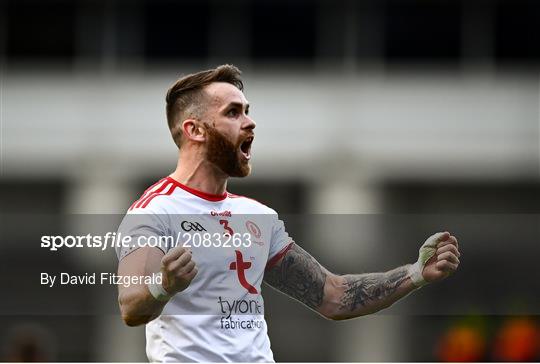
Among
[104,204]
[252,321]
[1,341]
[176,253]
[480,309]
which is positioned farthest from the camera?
[104,204]

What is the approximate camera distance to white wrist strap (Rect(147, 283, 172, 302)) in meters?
4.98

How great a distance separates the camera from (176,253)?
4.86 metres

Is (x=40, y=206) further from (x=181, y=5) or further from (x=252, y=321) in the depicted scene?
(x=252, y=321)

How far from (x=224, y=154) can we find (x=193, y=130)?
178 millimetres

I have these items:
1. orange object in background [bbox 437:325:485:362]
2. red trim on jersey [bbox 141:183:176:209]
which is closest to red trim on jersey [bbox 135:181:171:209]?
red trim on jersey [bbox 141:183:176:209]

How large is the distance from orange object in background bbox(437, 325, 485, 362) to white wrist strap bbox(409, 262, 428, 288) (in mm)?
8070

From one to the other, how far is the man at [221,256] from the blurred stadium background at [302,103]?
13146 mm

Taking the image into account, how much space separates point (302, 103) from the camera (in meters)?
20.8

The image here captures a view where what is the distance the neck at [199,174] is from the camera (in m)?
5.53

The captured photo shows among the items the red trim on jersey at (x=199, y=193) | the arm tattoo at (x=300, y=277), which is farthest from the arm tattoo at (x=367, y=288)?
the red trim on jersey at (x=199, y=193)

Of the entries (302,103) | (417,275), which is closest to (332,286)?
(417,275)

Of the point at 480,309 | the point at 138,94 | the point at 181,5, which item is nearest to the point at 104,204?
the point at 138,94

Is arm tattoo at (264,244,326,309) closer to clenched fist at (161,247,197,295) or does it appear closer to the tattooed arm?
the tattooed arm

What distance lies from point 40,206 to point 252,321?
15.3 metres
